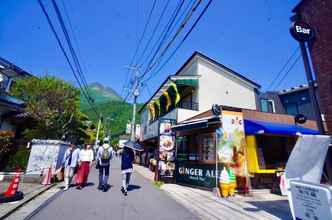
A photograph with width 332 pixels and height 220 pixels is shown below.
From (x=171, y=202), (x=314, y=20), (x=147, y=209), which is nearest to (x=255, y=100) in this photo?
(x=314, y=20)

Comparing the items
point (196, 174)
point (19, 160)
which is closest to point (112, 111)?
point (19, 160)

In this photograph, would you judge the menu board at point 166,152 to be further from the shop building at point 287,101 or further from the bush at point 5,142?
the shop building at point 287,101

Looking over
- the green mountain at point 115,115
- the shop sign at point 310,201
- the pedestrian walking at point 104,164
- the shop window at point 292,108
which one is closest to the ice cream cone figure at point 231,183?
the shop sign at point 310,201

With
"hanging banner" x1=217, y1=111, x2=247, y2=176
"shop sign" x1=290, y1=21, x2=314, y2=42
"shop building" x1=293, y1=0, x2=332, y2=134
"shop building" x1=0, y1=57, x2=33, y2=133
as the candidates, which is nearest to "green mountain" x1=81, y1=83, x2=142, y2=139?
"shop building" x1=0, y1=57, x2=33, y2=133

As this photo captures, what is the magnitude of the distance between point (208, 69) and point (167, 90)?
3955 millimetres

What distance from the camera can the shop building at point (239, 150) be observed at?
8711mm

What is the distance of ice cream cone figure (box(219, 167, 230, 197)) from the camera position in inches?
306

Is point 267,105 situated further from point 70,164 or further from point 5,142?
point 5,142

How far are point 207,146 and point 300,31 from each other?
749 cm

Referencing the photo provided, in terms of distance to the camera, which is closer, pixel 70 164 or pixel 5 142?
pixel 70 164

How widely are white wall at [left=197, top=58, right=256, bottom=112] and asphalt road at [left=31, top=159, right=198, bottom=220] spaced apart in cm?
972

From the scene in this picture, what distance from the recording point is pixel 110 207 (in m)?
5.73

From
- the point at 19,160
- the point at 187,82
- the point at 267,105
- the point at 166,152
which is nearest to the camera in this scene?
the point at 19,160

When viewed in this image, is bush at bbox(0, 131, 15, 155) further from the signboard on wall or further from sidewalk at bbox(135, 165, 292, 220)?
sidewalk at bbox(135, 165, 292, 220)
